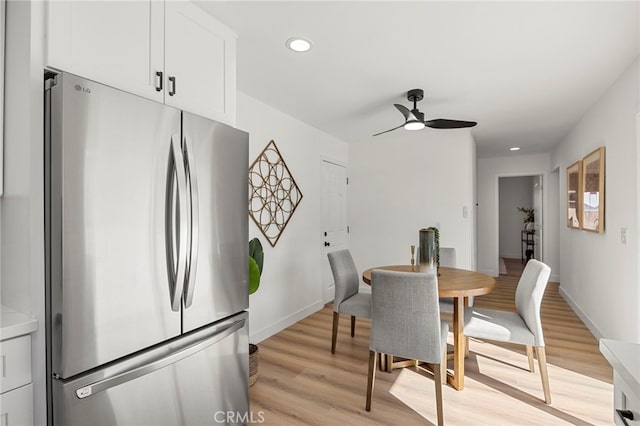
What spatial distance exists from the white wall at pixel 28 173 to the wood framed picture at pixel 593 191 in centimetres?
410

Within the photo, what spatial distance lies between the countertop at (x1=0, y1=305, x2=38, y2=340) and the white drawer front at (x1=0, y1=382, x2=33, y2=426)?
0.20m

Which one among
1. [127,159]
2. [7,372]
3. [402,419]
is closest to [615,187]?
[402,419]

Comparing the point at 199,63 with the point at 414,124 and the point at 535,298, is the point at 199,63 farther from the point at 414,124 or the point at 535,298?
the point at 535,298

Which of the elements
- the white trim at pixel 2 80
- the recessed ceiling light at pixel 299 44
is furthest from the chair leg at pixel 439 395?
the white trim at pixel 2 80

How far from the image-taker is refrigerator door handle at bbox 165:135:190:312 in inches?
59.5

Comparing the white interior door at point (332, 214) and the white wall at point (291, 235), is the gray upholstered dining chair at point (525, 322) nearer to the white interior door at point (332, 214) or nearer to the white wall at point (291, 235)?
the white wall at point (291, 235)

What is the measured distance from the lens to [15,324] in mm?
1151

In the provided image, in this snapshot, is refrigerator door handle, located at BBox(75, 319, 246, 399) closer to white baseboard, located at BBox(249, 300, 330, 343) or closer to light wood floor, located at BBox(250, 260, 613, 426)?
light wood floor, located at BBox(250, 260, 613, 426)

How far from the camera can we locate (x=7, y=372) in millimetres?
1137

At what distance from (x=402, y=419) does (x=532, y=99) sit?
10.2ft

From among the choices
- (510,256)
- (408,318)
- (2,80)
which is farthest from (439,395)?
(510,256)

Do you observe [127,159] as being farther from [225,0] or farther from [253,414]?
[253,414]

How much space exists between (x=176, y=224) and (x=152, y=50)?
2.69 feet

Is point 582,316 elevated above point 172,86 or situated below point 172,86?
below
